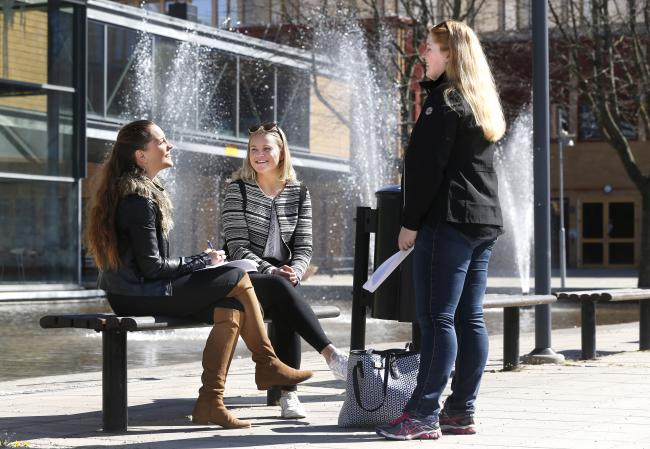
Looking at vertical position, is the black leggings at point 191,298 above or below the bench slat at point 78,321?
above

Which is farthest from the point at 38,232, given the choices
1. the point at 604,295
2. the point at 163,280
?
the point at 163,280

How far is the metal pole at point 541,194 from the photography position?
34.0 ft

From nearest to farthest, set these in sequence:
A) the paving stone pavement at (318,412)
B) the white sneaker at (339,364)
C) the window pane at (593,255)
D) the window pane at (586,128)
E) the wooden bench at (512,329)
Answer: the paving stone pavement at (318,412), the white sneaker at (339,364), the wooden bench at (512,329), the window pane at (586,128), the window pane at (593,255)

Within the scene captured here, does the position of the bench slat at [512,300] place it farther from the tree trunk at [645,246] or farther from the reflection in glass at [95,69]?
the reflection in glass at [95,69]

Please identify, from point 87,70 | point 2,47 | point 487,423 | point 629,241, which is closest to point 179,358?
point 487,423

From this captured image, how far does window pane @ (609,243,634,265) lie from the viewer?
46.0 meters

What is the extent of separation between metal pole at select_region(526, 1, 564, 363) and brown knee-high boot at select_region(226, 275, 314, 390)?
4130mm

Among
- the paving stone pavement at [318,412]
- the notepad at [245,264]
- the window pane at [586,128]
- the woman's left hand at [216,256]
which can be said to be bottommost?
the paving stone pavement at [318,412]

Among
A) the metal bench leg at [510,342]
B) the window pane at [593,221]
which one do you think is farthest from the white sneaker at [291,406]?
the window pane at [593,221]

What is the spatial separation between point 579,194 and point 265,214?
133 feet

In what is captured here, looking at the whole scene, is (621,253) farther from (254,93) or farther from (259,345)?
(259,345)

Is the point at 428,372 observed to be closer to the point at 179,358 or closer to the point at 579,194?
the point at 179,358

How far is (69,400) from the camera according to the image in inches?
318

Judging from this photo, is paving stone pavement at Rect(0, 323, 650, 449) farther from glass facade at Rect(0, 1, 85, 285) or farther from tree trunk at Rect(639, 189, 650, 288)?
glass facade at Rect(0, 1, 85, 285)
